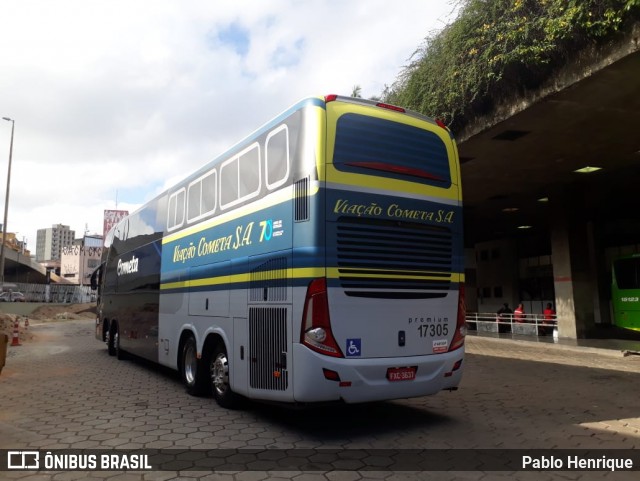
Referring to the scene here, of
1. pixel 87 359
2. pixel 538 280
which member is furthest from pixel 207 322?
pixel 538 280

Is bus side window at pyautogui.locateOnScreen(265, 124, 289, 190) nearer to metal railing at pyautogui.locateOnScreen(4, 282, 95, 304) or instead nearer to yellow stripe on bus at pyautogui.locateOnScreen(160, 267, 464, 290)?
yellow stripe on bus at pyautogui.locateOnScreen(160, 267, 464, 290)

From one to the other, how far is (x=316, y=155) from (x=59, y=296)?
57.8m

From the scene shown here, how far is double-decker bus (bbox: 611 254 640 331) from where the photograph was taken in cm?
1827

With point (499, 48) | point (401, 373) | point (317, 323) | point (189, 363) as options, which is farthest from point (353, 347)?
point (499, 48)

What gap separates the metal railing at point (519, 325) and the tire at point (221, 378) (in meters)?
15.9

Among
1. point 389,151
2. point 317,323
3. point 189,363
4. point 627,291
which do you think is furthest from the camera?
point 627,291

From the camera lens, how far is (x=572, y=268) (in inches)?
790

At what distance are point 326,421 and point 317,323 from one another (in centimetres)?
195

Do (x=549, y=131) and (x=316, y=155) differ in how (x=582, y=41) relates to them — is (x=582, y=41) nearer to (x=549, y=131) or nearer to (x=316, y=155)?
(x=549, y=131)

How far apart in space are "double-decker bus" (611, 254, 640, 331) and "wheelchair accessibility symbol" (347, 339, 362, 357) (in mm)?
17062

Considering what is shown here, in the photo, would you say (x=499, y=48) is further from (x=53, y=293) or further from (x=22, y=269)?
(x=22, y=269)

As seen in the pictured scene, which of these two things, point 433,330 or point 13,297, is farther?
point 13,297

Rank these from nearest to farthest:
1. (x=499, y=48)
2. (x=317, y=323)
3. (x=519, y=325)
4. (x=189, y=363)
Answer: (x=317, y=323)
(x=189, y=363)
(x=499, y=48)
(x=519, y=325)

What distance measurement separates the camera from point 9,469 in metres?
4.80
